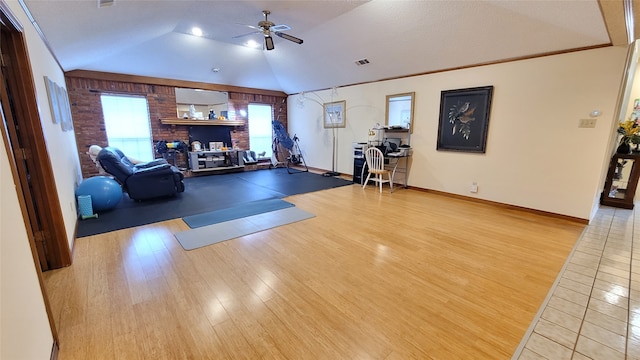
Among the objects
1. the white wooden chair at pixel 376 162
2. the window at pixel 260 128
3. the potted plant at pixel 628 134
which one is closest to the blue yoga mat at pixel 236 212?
the white wooden chair at pixel 376 162

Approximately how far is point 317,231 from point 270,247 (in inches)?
27.2

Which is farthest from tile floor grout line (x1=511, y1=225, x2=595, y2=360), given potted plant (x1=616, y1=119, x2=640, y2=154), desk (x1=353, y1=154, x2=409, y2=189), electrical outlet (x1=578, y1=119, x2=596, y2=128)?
desk (x1=353, y1=154, x2=409, y2=189)

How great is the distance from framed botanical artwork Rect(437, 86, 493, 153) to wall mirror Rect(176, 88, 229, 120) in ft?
18.7

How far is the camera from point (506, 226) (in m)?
3.56

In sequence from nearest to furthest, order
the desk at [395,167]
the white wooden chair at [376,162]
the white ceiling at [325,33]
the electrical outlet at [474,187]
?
the white ceiling at [325,33], the electrical outlet at [474,187], the white wooden chair at [376,162], the desk at [395,167]

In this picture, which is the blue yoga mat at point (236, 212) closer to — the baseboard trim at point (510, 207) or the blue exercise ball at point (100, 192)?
the blue exercise ball at point (100, 192)

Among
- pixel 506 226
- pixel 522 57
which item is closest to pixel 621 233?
pixel 506 226

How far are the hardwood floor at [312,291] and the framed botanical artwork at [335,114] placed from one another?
416cm

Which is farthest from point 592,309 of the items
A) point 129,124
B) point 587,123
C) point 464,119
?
point 129,124

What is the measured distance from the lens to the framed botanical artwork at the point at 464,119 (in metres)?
4.46

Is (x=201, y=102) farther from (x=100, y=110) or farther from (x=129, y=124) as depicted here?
(x=100, y=110)

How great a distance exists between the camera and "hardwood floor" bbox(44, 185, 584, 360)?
162 cm

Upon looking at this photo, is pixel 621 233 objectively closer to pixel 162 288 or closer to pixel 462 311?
pixel 462 311

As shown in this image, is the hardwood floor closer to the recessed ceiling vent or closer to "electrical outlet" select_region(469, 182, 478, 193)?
"electrical outlet" select_region(469, 182, 478, 193)
